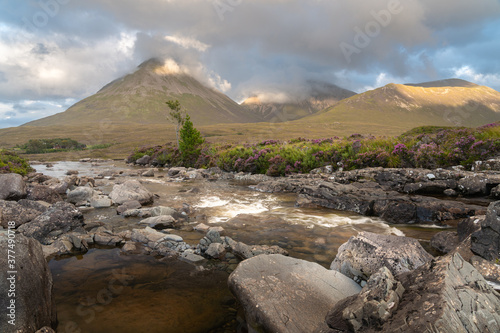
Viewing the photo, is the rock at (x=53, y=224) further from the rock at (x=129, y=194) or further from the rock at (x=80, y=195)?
the rock at (x=80, y=195)

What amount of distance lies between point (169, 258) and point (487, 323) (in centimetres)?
716

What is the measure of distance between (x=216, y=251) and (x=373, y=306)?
5428mm

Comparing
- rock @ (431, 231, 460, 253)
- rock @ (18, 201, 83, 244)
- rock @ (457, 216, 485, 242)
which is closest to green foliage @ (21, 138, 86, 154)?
rock @ (18, 201, 83, 244)

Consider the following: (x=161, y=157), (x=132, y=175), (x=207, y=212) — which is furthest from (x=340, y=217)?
(x=161, y=157)

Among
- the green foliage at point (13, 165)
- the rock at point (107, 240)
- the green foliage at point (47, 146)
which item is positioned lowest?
the rock at point (107, 240)

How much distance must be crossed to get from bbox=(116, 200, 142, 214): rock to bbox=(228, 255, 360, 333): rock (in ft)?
30.8

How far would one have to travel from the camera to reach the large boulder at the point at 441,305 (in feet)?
8.91

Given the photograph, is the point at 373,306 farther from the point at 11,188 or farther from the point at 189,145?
the point at 189,145

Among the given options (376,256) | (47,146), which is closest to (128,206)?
(376,256)

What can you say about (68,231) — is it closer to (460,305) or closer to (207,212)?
(207,212)

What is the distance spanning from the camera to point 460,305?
2.94 m

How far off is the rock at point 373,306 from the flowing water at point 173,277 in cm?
254

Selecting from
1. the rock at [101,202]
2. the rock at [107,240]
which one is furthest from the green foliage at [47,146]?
the rock at [107,240]

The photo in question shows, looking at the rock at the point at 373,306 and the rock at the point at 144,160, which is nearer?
the rock at the point at 373,306
